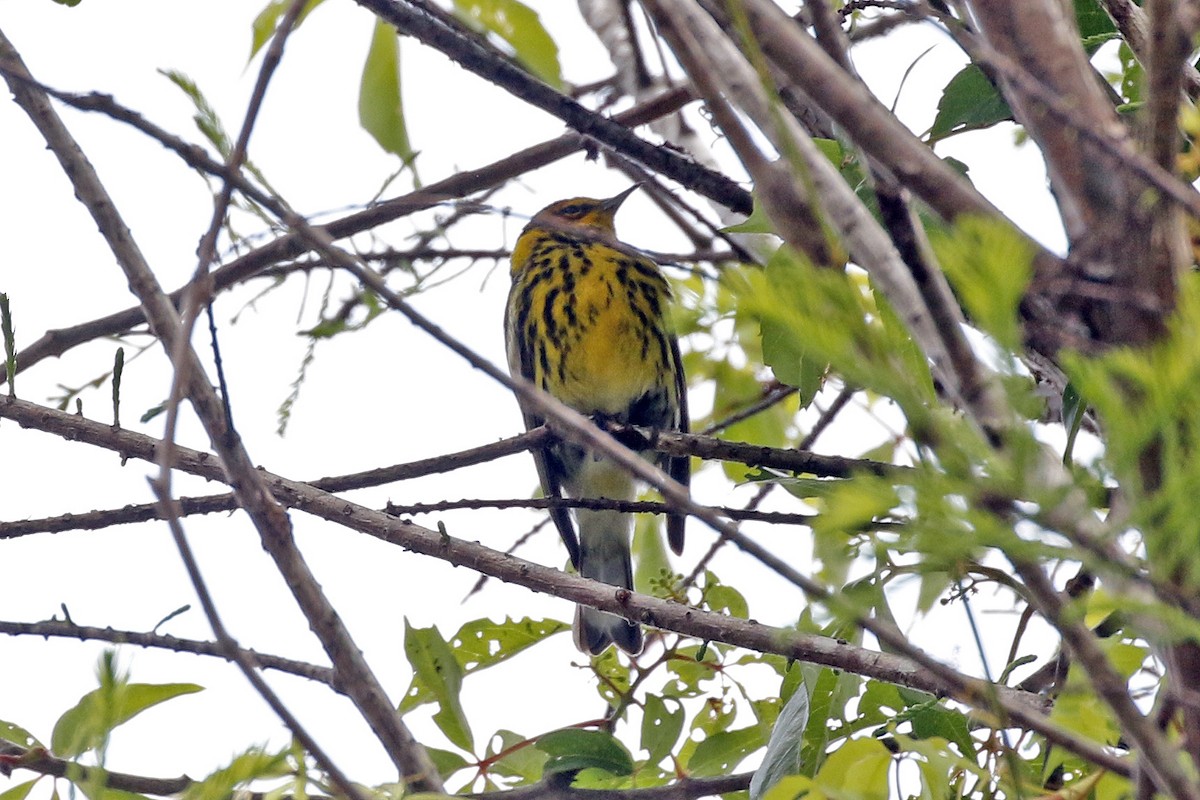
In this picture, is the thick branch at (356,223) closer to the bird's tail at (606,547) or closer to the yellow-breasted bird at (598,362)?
the yellow-breasted bird at (598,362)

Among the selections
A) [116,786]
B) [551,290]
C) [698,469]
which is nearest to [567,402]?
[551,290]

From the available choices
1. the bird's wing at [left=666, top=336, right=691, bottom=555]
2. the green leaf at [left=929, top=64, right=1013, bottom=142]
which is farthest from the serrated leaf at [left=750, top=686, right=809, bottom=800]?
the bird's wing at [left=666, top=336, right=691, bottom=555]

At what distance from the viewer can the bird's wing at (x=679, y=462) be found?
404cm

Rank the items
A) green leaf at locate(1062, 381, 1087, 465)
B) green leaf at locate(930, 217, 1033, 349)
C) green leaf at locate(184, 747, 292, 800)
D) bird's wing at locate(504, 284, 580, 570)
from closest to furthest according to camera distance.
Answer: green leaf at locate(930, 217, 1033, 349) < green leaf at locate(184, 747, 292, 800) < green leaf at locate(1062, 381, 1087, 465) < bird's wing at locate(504, 284, 580, 570)

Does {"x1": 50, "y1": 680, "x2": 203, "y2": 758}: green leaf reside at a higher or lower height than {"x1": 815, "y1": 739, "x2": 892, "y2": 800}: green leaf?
higher

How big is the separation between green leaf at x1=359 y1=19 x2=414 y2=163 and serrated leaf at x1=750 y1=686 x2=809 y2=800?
1060mm

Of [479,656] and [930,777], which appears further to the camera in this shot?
[479,656]

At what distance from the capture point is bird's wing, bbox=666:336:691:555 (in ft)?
13.3

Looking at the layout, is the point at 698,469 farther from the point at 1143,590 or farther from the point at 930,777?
the point at 1143,590

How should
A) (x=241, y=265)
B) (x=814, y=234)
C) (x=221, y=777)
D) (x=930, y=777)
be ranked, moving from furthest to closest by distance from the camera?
(x=241, y=265) < (x=930, y=777) < (x=221, y=777) < (x=814, y=234)

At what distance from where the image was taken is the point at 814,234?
0.95 metres

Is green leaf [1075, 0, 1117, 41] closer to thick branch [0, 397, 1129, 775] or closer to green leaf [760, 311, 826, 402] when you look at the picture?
green leaf [760, 311, 826, 402]

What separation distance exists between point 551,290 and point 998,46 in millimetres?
3814

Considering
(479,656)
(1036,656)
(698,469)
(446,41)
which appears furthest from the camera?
(698,469)
